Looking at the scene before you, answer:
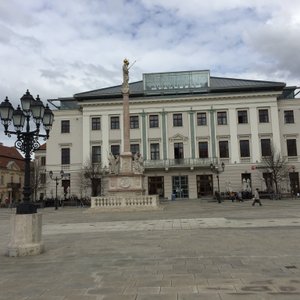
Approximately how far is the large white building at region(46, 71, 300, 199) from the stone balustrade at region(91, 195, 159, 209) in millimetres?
23330

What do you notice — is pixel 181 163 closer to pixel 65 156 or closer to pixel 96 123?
pixel 96 123

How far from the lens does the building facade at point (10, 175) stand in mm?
73062

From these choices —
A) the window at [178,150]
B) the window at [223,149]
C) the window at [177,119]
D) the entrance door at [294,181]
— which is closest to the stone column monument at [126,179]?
the window at [178,150]

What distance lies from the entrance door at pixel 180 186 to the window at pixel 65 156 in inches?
623

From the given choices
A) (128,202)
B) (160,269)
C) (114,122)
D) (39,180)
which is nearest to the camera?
(160,269)

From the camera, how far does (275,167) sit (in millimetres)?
48406

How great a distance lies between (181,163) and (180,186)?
3.21 m

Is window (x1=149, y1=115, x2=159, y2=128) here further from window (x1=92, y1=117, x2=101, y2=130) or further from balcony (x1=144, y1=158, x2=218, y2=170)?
window (x1=92, y1=117, x2=101, y2=130)

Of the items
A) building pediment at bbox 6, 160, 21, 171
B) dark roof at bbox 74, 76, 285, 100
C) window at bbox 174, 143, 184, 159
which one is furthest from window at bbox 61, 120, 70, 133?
building pediment at bbox 6, 160, 21, 171

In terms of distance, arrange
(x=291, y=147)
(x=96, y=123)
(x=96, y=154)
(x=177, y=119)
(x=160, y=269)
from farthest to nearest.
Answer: (x=96, y=123)
(x=96, y=154)
(x=177, y=119)
(x=291, y=147)
(x=160, y=269)

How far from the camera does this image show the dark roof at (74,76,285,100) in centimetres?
5525

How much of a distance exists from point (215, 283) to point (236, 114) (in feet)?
164

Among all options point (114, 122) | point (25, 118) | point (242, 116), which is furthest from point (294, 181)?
point (25, 118)

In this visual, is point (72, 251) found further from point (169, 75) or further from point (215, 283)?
point (169, 75)
